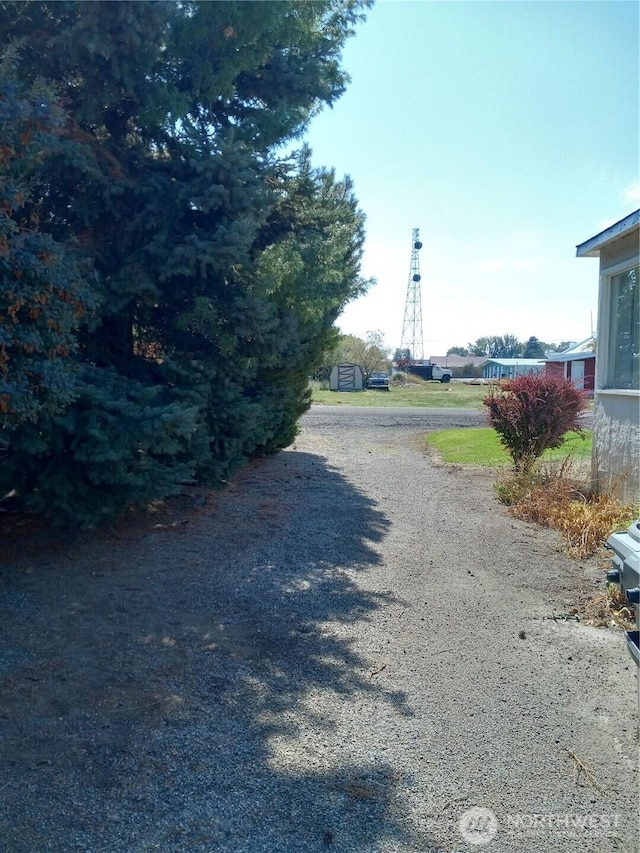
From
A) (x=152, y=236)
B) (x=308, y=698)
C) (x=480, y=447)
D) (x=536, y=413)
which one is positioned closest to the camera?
(x=308, y=698)

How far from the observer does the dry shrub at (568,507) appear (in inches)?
300

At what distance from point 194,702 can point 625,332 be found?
7.34 m

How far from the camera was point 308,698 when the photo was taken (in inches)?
169

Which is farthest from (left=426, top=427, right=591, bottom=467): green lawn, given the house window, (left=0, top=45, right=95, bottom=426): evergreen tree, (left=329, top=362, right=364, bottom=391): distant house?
(left=329, top=362, right=364, bottom=391): distant house

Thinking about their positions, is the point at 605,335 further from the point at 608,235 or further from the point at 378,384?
the point at 378,384

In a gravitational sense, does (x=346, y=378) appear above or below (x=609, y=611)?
above

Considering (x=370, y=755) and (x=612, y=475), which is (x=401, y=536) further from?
(x=370, y=755)

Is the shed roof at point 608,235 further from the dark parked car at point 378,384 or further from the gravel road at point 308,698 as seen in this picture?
the dark parked car at point 378,384

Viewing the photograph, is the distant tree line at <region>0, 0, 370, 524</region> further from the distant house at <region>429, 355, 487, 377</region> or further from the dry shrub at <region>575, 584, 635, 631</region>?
the distant house at <region>429, 355, 487, 377</region>

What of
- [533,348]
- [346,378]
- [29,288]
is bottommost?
[346,378]

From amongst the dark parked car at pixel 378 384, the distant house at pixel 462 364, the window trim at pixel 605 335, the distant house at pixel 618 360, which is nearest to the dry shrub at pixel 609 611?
the distant house at pixel 618 360

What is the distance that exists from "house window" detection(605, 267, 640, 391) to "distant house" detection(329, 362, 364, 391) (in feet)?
138

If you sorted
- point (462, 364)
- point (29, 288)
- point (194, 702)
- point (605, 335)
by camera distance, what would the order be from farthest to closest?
point (462, 364), point (605, 335), point (29, 288), point (194, 702)

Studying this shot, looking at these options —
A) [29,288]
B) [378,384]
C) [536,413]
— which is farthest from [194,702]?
[378,384]
